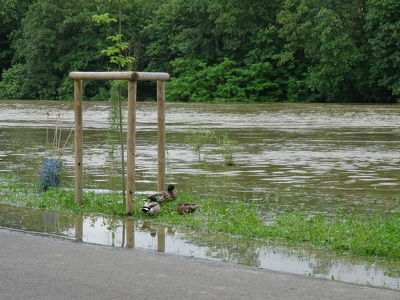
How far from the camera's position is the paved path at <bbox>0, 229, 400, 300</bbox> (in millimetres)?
6367

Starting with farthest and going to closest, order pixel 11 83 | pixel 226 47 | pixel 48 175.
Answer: pixel 11 83 < pixel 226 47 < pixel 48 175

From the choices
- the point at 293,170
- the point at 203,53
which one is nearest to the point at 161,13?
the point at 203,53

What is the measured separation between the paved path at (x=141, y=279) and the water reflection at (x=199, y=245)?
412mm

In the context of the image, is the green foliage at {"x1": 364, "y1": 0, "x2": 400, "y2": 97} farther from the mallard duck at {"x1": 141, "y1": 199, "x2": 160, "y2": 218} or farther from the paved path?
the paved path

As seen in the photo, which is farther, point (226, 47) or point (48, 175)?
point (226, 47)

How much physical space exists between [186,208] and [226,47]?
A: 5190 centimetres

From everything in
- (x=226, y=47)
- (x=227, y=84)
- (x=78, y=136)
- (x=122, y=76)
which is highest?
(x=226, y=47)

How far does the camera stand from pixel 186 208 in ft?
33.5

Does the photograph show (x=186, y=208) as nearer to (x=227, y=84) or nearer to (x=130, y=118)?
(x=130, y=118)

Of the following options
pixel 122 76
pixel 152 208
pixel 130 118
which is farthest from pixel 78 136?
pixel 152 208

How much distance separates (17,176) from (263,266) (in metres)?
8.16

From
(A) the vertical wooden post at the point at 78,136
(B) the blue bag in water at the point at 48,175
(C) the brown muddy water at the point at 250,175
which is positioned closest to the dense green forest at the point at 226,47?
(C) the brown muddy water at the point at 250,175

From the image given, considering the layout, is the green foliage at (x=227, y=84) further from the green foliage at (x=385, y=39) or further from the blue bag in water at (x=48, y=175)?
the blue bag in water at (x=48, y=175)

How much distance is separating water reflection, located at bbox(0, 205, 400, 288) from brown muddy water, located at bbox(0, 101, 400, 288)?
1 centimetres
